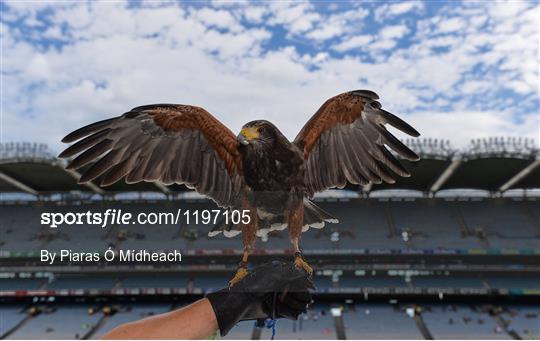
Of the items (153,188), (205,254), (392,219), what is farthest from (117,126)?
(392,219)

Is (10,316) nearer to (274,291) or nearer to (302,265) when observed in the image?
(274,291)

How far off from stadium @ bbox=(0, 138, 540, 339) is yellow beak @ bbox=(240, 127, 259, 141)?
2309cm

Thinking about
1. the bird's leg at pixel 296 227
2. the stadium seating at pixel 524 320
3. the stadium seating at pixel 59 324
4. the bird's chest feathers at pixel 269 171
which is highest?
the bird's chest feathers at pixel 269 171

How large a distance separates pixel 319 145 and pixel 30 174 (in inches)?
1117

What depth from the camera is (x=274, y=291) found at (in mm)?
3973

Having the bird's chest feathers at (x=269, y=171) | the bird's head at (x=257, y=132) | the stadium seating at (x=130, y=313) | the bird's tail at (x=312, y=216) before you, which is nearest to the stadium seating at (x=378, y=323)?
the stadium seating at (x=130, y=313)

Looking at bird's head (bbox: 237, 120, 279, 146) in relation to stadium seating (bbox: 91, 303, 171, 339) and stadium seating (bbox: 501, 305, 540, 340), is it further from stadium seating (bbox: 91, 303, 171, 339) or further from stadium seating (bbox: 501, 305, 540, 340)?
stadium seating (bbox: 501, 305, 540, 340)

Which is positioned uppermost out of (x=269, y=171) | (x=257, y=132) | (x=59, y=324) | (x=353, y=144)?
(x=353, y=144)

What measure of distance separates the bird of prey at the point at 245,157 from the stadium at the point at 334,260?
22059 mm

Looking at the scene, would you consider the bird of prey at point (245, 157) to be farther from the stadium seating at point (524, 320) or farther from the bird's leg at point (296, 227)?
the stadium seating at point (524, 320)

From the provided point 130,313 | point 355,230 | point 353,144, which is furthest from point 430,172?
point 353,144

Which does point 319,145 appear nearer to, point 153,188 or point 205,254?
point 205,254

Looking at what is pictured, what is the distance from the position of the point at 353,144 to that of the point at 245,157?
128 cm

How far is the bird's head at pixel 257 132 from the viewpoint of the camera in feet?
12.0
